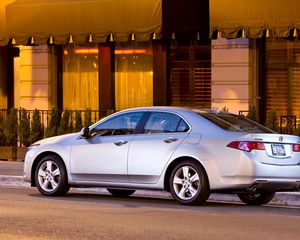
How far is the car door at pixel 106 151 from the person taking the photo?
12.8 metres

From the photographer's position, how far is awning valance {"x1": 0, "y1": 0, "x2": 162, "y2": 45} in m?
19.3

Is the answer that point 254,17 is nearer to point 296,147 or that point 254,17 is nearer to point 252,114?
point 252,114

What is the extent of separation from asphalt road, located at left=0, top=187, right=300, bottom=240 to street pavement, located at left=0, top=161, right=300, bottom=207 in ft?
2.26

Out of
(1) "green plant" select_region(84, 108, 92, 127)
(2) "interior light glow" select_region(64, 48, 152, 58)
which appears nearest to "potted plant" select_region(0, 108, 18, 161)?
(1) "green plant" select_region(84, 108, 92, 127)

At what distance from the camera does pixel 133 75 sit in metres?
22.3

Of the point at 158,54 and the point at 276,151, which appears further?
the point at 158,54

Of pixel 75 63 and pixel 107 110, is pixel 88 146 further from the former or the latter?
pixel 75 63

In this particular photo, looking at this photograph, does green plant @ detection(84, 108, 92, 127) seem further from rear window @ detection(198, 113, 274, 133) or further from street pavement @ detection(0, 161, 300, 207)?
rear window @ detection(198, 113, 274, 133)

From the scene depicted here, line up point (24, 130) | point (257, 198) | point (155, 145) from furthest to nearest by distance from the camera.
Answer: point (24, 130)
point (257, 198)
point (155, 145)

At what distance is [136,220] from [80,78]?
509 inches

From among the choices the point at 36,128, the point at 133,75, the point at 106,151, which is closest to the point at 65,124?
the point at 36,128

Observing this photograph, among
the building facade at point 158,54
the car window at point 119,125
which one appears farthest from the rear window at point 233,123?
the building facade at point 158,54

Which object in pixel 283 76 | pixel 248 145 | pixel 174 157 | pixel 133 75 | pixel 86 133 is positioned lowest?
pixel 174 157

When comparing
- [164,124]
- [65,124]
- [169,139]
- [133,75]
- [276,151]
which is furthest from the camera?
[133,75]
